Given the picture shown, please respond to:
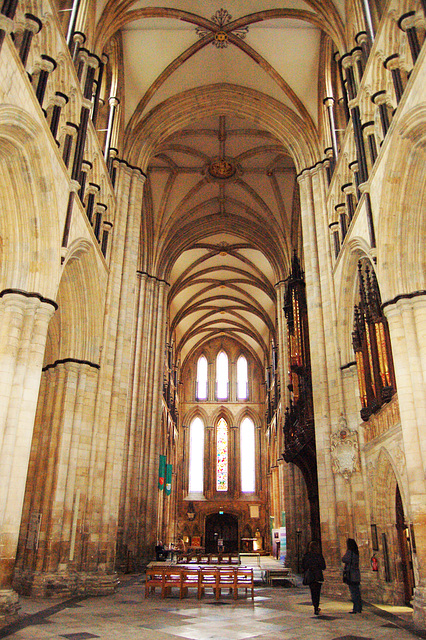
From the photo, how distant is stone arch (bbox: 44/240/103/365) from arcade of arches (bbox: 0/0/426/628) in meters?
0.05

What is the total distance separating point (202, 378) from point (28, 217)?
1251 inches

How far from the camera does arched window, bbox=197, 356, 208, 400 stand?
40156 mm

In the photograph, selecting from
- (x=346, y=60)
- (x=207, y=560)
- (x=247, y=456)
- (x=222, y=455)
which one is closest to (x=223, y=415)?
(x=222, y=455)

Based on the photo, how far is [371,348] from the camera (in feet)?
36.1

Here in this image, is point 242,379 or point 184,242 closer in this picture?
point 184,242

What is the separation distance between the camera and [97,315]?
13.6 m

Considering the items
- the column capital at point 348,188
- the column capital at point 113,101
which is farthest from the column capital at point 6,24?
the column capital at point 113,101

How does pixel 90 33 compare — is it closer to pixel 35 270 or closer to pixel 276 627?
pixel 35 270

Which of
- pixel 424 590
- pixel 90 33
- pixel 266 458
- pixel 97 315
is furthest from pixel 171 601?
pixel 266 458

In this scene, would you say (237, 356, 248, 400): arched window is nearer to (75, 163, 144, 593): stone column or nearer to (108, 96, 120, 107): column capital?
(75, 163, 144, 593): stone column

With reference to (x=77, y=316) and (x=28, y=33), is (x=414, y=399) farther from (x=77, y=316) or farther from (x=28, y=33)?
(x=28, y=33)

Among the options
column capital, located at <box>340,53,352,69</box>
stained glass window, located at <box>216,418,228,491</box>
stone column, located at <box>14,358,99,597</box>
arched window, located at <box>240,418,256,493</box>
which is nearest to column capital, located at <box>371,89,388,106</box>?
column capital, located at <box>340,53,352,69</box>

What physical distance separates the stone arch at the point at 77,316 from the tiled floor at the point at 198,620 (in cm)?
551

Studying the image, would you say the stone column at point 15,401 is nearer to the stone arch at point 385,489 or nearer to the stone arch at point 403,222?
the stone arch at point 403,222
